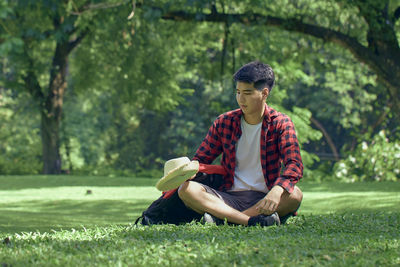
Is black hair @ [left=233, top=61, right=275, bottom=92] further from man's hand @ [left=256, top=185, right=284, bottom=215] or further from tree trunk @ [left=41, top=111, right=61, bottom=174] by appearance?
tree trunk @ [left=41, top=111, right=61, bottom=174]

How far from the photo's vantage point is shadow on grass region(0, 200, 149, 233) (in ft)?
23.7

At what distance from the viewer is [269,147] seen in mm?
5660

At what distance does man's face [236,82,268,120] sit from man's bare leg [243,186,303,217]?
815 mm

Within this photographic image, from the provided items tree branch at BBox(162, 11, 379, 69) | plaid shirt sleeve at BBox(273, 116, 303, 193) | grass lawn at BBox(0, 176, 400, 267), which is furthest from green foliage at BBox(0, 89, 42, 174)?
plaid shirt sleeve at BBox(273, 116, 303, 193)

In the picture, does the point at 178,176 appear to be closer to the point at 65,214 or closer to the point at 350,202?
the point at 65,214

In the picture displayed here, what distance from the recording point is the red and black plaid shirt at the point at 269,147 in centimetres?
534

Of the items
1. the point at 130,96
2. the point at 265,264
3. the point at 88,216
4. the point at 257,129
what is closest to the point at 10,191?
the point at 88,216

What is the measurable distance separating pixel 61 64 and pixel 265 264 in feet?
60.9

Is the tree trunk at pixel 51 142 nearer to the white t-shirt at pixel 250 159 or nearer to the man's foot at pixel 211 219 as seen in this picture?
the white t-shirt at pixel 250 159

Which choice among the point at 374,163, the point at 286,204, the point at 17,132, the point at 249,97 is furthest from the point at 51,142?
the point at 286,204

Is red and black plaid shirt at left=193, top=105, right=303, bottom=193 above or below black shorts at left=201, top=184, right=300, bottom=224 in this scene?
above

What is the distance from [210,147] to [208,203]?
2.15 ft

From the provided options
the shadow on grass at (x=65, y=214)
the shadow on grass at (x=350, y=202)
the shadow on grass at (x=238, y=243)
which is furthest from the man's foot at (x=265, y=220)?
the shadow on grass at (x=350, y=202)

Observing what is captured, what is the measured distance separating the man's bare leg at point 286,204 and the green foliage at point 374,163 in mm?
10952
